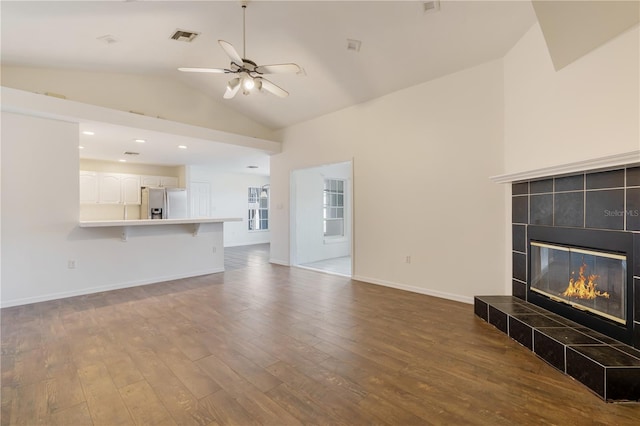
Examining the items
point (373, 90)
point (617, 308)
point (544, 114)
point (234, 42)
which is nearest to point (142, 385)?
point (617, 308)

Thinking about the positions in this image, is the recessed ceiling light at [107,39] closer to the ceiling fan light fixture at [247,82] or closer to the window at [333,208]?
the ceiling fan light fixture at [247,82]

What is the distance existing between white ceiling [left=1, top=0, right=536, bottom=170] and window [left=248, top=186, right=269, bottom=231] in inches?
243

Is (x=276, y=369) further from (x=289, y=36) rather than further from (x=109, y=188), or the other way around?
(x=109, y=188)

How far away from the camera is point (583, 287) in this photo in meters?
2.54

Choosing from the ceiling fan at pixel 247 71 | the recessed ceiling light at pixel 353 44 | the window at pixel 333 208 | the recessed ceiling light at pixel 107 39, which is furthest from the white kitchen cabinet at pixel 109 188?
the recessed ceiling light at pixel 353 44

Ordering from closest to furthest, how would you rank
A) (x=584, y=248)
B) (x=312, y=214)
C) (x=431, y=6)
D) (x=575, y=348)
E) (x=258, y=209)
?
(x=575, y=348) → (x=584, y=248) → (x=431, y=6) → (x=312, y=214) → (x=258, y=209)

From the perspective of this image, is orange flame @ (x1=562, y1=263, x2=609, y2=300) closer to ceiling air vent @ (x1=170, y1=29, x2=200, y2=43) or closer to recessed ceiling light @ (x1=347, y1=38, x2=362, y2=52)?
recessed ceiling light @ (x1=347, y1=38, x2=362, y2=52)

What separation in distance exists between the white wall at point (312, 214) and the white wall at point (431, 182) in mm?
1305

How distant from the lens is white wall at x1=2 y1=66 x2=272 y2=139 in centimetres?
393

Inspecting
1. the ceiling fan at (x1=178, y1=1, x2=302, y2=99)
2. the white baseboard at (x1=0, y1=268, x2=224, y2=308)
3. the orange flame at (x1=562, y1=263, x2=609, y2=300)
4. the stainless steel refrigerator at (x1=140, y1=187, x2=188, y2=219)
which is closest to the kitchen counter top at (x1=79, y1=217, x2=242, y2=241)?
the white baseboard at (x1=0, y1=268, x2=224, y2=308)

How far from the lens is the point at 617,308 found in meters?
2.23

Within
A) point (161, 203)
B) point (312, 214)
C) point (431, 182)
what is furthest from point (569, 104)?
point (161, 203)

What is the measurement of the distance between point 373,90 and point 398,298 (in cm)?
311

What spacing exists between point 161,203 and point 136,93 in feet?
12.8
